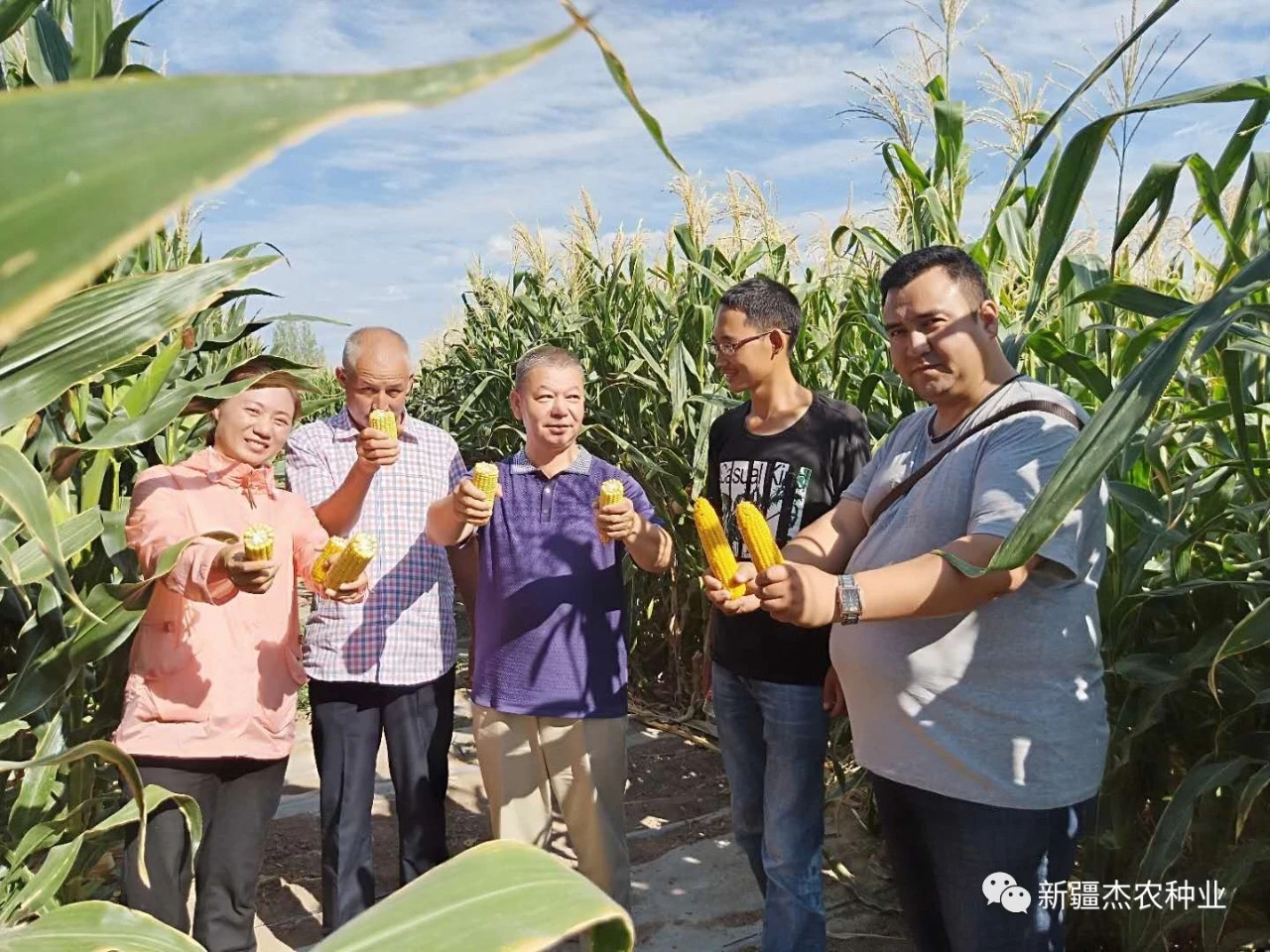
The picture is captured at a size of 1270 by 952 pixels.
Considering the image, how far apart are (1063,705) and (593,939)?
4.66 ft

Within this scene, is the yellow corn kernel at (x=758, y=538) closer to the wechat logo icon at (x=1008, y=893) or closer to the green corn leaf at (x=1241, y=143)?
the wechat logo icon at (x=1008, y=893)

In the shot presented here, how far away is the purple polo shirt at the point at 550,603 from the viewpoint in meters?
2.67

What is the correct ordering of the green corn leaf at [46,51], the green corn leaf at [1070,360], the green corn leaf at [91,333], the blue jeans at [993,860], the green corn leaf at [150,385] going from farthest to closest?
1. the green corn leaf at [150,385]
2. the green corn leaf at [1070,360]
3. the blue jeans at [993,860]
4. the green corn leaf at [46,51]
5. the green corn leaf at [91,333]

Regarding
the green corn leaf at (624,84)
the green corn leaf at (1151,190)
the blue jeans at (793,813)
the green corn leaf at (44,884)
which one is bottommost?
the blue jeans at (793,813)

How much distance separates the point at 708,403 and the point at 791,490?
147 cm

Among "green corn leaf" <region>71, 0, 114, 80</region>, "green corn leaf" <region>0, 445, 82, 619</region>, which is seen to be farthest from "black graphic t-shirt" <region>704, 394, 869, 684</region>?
"green corn leaf" <region>0, 445, 82, 619</region>

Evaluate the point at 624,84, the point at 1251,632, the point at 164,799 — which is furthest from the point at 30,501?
the point at 1251,632

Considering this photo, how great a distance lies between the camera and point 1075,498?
3.10ft

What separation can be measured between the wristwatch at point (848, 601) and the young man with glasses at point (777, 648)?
765 mm

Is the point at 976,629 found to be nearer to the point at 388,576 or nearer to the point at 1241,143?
the point at 1241,143

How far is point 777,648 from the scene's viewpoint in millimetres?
2506

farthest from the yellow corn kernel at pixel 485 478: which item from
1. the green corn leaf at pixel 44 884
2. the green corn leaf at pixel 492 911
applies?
the green corn leaf at pixel 492 911

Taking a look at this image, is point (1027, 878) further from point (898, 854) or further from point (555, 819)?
point (555, 819)

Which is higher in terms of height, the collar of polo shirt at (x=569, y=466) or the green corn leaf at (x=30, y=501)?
the green corn leaf at (x=30, y=501)
